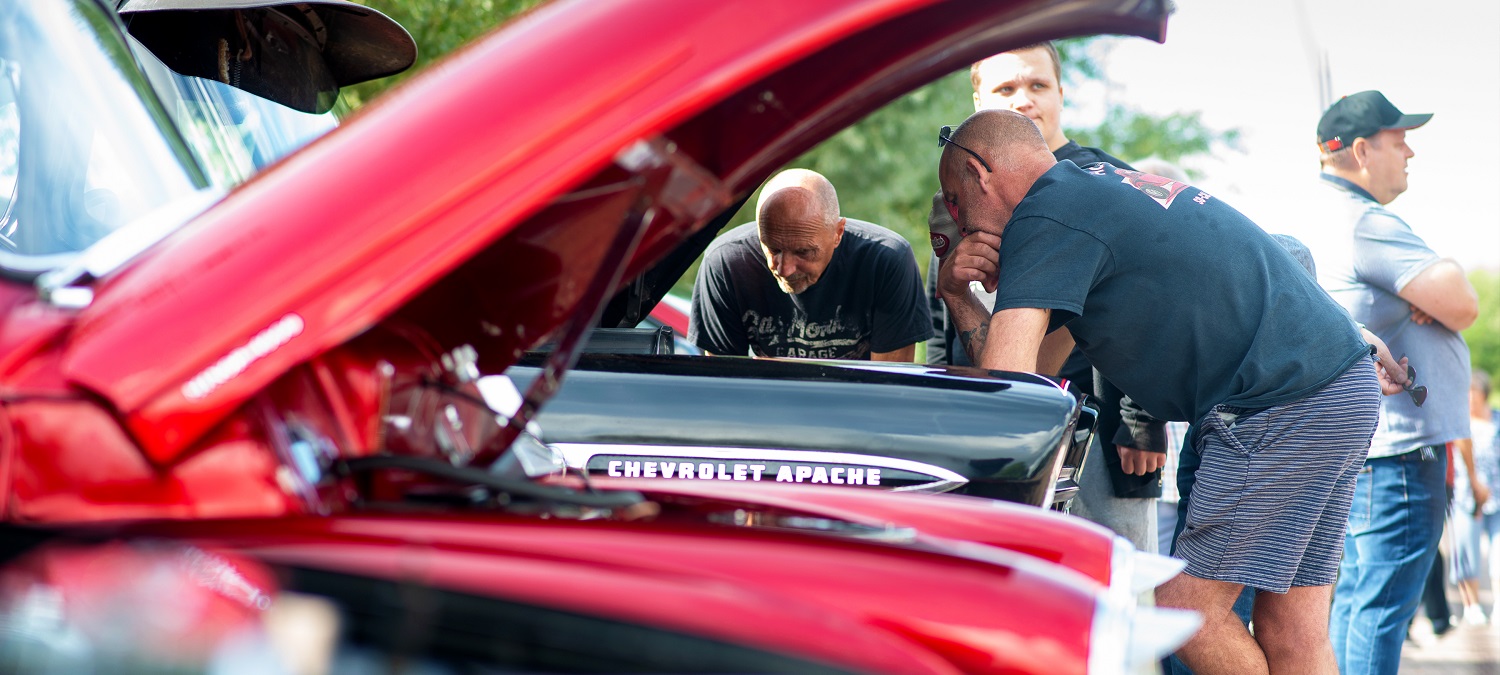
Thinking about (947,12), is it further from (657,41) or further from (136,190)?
(136,190)

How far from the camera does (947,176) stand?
3.00 m

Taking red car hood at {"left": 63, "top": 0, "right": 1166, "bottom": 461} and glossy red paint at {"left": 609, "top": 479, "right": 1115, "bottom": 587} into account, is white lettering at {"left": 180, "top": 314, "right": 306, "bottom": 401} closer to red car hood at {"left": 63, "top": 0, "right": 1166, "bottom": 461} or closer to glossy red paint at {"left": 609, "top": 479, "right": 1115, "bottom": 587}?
red car hood at {"left": 63, "top": 0, "right": 1166, "bottom": 461}

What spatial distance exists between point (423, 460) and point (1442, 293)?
12.9 ft

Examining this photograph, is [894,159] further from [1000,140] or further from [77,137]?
[77,137]

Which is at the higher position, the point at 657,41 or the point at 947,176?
the point at 657,41

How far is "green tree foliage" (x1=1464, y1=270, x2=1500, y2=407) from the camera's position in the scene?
4612 cm

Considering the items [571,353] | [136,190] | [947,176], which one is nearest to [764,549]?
[571,353]

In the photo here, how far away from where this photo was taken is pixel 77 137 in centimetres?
166

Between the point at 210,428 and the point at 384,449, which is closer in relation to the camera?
the point at 210,428

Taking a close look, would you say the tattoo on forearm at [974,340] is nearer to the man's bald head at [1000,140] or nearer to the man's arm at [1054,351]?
the man's arm at [1054,351]

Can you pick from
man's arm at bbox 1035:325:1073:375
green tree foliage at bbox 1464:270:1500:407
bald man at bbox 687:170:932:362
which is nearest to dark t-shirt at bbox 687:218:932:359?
bald man at bbox 687:170:932:362

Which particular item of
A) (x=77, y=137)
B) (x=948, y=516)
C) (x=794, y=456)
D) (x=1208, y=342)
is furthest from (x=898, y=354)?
(x=77, y=137)

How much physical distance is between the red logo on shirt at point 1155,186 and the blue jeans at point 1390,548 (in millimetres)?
1718

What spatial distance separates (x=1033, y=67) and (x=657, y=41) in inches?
129
